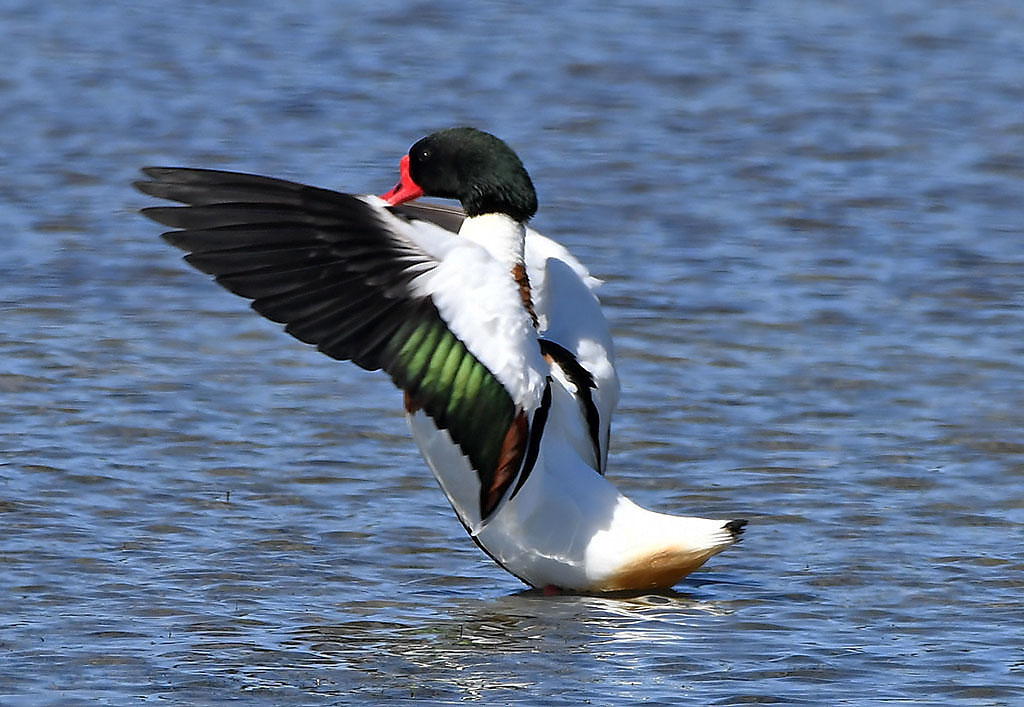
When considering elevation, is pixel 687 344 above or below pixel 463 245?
below

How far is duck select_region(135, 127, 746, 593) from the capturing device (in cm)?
566

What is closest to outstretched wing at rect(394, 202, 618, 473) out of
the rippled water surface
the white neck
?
the white neck

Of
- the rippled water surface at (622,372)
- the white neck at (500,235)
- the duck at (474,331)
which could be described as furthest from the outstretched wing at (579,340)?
the rippled water surface at (622,372)

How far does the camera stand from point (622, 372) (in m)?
8.85

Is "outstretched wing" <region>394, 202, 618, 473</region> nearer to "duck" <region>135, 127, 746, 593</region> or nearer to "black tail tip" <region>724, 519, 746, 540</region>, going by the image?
"duck" <region>135, 127, 746, 593</region>

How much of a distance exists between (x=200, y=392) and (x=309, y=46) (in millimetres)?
8090

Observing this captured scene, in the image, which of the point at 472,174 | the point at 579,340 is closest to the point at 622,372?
the point at 579,340

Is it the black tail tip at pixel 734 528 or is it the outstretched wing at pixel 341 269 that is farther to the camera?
the black tail tip at pixel 734 528

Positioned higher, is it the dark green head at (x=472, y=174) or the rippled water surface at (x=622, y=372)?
the dark green head at (x=472, y=174)

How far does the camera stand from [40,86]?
46.1 ft

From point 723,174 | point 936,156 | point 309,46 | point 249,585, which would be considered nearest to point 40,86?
point 309,46

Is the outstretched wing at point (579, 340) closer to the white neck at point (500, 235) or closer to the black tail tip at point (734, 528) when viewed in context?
the white neck at point (500, 235)

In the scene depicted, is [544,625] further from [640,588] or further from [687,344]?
[687,344]

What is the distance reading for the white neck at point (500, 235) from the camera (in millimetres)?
6270
